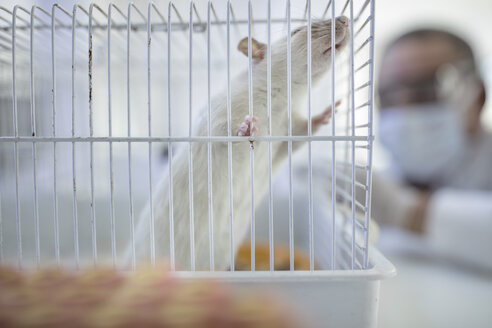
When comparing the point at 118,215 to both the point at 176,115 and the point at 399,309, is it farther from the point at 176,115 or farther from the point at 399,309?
the point at 399,309

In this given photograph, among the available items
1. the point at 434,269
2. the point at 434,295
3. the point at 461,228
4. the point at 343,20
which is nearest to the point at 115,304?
the point at 343,20

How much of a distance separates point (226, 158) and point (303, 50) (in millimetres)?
261

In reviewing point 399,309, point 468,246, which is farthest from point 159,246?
point 468,246

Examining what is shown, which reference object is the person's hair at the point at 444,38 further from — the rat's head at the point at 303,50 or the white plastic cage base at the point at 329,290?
the white plastic cage base at the point at 329,290

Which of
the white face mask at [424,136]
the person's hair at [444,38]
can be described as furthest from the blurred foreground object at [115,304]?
the person's hair at [444,38]

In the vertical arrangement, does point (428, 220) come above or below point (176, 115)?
below

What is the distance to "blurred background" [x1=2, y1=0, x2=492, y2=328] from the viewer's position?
71 centimetres

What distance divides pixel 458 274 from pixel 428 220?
0.91 feet

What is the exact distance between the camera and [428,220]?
1277 mm

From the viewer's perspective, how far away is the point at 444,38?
196 centimetres

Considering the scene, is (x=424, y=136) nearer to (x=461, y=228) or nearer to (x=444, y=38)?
(x=461, y=228)

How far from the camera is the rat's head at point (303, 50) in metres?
0.61

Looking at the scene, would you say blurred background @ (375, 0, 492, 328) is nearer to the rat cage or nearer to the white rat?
the rat cage

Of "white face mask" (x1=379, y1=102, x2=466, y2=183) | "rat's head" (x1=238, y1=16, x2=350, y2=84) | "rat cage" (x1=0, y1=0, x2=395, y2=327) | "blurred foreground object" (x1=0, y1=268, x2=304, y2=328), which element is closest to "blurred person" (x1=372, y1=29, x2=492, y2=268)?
"white face mask" (x1=379, y1=102, x2=466, y2=183)
